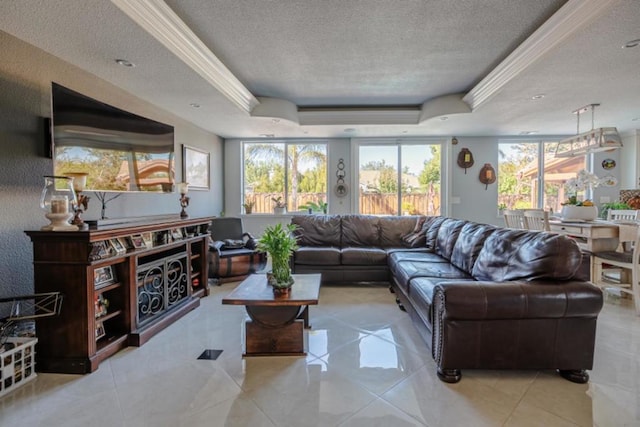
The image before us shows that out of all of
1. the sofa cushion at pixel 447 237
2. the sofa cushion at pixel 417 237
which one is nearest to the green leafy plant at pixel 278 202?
the sofa cushion at pixel 417 237

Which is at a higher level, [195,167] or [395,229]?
[195,167]

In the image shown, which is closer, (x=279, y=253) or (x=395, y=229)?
(x=279, y=253)

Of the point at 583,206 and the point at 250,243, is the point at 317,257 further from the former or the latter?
the point at 583,206

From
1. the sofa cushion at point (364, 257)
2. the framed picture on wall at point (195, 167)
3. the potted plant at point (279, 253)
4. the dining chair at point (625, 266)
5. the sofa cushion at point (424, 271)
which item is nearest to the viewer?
the potted plant at point (279, 253)

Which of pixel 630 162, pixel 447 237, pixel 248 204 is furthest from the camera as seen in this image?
pixel 248 204

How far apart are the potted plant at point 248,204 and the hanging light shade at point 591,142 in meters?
→ 5.24

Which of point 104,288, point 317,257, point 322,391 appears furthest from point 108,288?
point 317,257

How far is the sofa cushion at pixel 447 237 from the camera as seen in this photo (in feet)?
11.2

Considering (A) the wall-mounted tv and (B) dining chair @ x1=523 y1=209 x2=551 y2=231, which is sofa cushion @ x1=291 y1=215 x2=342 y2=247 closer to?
(A) the wall-mounted tv

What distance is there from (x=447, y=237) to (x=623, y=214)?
3.30 meters

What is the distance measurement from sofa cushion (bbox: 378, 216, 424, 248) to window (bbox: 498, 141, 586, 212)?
9.31 feet

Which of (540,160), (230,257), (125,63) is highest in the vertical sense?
(125,63)

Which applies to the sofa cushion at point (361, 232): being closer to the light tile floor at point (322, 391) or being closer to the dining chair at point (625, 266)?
the light tile floor at point (322, 391)

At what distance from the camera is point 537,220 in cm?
391
